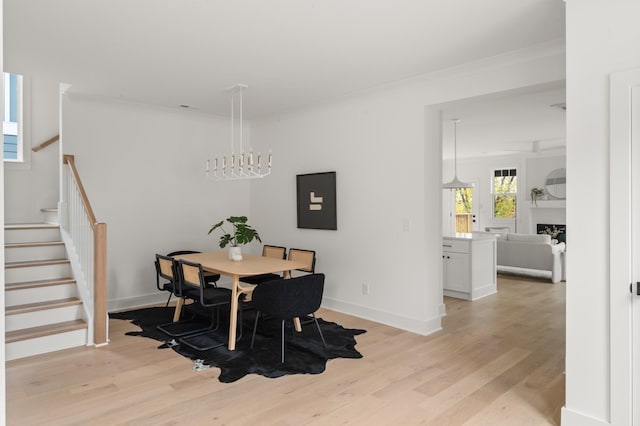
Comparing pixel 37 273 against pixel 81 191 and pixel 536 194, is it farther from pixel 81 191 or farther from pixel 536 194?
pixel 536 194

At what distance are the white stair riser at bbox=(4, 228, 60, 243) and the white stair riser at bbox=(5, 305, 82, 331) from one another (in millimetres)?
1078

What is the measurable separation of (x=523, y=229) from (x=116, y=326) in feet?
30.3

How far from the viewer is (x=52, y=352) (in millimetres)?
3775

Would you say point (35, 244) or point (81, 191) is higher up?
point (81, 191)

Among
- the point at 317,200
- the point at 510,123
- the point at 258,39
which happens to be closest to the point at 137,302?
the point at 317,200

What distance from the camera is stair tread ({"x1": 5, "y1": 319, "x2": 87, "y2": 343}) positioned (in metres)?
3.67

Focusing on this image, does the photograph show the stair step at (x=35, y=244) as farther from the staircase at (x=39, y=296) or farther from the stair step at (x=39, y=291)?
the stair step at (x=39, y=291)

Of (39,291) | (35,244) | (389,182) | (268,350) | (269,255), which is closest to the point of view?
(268,350)

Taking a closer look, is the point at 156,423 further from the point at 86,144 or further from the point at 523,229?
the point at 523,229
